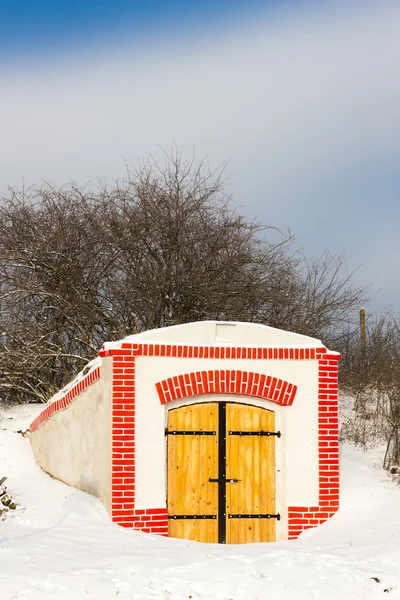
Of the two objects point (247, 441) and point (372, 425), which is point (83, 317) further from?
point (247, 441)

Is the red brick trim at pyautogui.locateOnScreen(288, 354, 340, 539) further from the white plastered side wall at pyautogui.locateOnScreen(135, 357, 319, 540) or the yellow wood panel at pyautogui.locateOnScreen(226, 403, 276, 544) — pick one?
the yellow wood panel at pyautogui.locateOnScreen(226, 403, 276, 544)

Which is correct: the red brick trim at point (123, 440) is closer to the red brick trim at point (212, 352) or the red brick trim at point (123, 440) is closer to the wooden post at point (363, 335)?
the red brick trim at point (212, 352)

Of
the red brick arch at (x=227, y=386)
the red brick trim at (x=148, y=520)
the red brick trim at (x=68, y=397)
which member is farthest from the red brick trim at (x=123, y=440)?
the red brick trim at (x=68, y=397)

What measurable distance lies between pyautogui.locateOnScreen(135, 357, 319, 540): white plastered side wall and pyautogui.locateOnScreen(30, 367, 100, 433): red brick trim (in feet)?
3.58

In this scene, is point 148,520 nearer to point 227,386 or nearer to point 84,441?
point 84,441

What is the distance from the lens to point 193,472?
1128 cm

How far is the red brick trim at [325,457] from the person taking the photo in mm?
11422

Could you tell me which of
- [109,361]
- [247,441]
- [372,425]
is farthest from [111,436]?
[372,425]

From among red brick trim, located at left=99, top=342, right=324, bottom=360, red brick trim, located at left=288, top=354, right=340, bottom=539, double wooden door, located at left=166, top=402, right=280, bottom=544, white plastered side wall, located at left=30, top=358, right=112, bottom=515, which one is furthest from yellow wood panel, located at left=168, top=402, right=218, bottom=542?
red brick trim, located at left=288, top=354, right=340, bottom=539

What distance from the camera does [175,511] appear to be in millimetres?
11156

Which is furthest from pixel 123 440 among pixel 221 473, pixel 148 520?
pixel 221 473

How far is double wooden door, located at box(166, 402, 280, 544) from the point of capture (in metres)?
11.2

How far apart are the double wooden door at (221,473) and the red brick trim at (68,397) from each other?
1.50 m

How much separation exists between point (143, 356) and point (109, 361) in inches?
19.5
